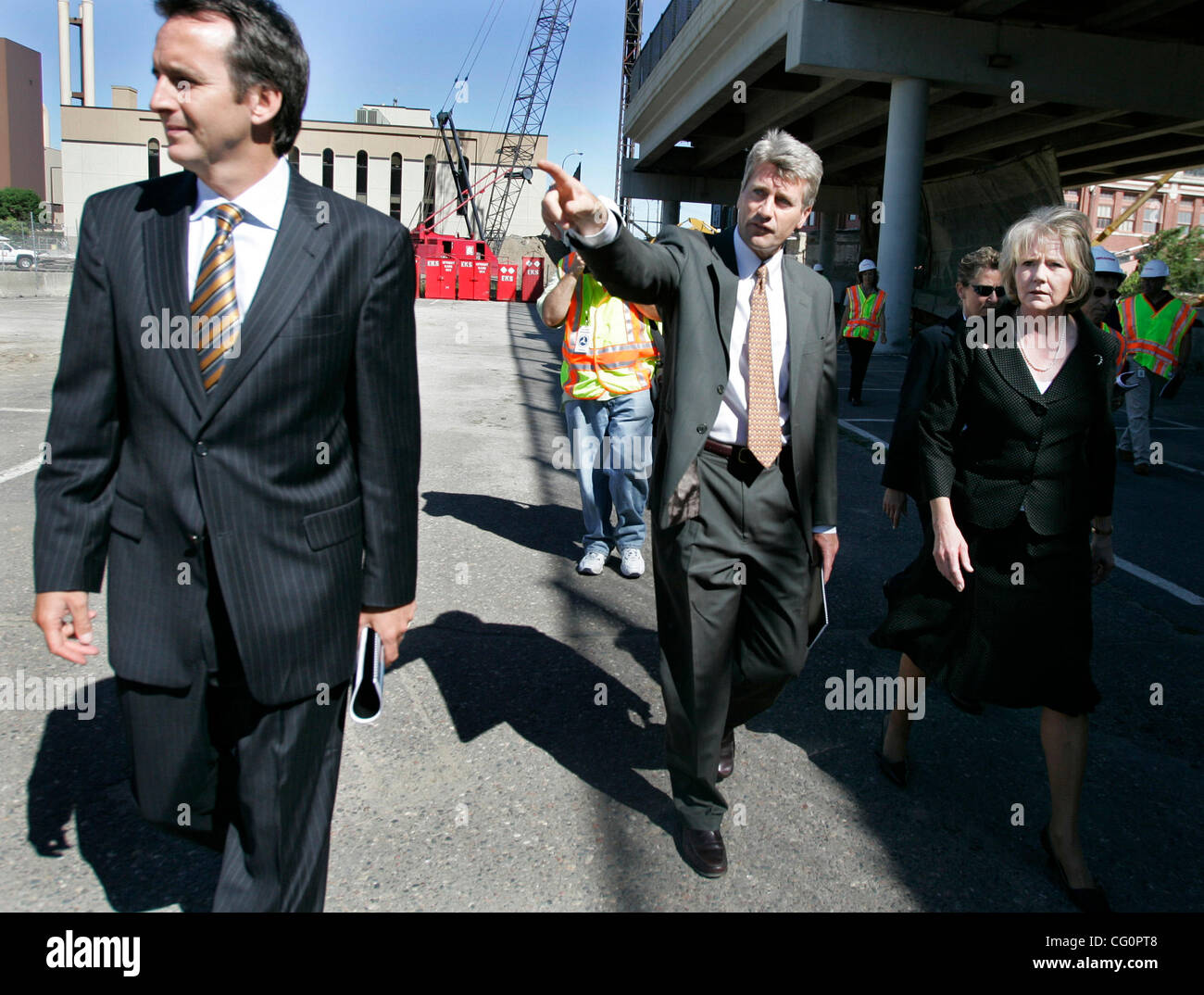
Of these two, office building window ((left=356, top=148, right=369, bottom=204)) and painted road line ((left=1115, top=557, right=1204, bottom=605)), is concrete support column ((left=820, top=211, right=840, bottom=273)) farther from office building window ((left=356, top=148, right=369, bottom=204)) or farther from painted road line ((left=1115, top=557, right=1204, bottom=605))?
office building window ((left=356, top=148, right=369, bottom=204))

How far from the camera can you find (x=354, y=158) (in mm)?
65188

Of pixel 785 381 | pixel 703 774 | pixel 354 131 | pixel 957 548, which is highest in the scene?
pixel 354 131

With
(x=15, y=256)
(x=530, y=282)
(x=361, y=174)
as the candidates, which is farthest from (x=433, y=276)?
(x=361, y=174)

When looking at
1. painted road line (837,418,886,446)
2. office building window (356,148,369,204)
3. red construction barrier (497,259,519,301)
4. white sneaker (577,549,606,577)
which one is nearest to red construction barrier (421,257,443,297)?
red construction barrier (497,259,519,301)

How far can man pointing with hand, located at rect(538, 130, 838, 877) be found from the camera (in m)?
2.66

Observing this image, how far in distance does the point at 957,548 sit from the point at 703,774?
3.34ft

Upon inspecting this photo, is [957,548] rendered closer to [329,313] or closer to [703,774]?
[703,774]

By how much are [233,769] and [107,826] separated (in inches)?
42.6

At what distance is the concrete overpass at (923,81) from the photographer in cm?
1680

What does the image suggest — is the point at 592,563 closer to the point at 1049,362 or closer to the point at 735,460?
the point at 735,460

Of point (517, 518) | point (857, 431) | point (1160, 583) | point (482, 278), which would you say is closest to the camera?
point (1160, 583)

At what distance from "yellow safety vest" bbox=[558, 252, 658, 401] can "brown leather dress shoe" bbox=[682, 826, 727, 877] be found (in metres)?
2.84

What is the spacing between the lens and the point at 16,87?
8119 cm
